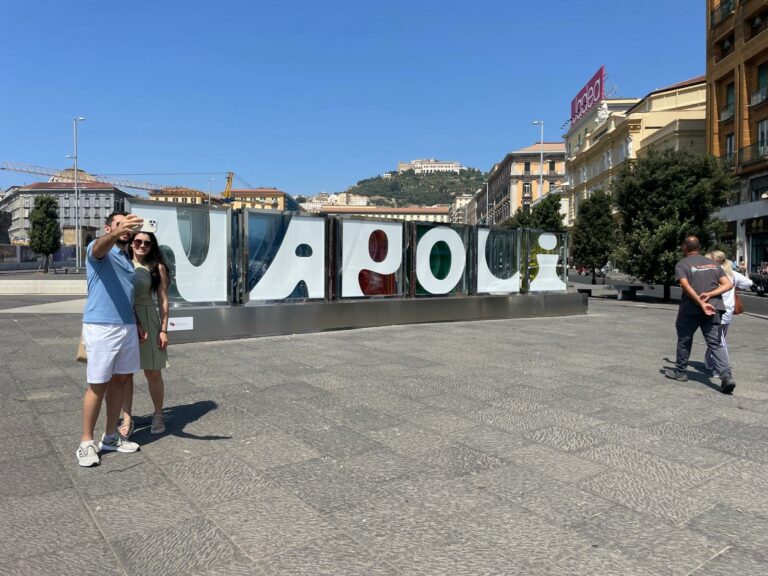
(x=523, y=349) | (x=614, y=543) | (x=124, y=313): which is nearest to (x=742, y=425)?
(x=614, y=543)

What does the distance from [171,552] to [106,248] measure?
76.8 inches

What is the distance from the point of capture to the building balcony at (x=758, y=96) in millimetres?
32094

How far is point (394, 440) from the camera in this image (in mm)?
4289

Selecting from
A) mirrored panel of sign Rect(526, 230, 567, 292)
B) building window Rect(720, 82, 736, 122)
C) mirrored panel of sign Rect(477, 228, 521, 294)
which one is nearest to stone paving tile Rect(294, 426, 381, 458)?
mirrored panel of sign Rect(477, 228, 521, 294)

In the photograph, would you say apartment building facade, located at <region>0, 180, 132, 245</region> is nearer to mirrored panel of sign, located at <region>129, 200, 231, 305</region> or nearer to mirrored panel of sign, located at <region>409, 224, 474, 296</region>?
mirrored panel of sign, located at <region>409, 224, 474, 296</region>

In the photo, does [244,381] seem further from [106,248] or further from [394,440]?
[106,248]

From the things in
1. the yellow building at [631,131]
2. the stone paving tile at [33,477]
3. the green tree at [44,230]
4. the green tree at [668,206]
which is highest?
the yellow building at [631,131]

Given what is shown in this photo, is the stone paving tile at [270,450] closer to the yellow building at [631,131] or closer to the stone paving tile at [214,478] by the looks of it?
the stone paving tile at [214,478]

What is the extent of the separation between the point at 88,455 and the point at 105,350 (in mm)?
711

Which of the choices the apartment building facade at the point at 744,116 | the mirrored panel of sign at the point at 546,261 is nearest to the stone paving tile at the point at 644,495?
the mirrored panel of sign at the point at 546,261

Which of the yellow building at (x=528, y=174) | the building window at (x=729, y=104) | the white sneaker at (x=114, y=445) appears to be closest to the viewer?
the white sneaker at (x=114, y=445)

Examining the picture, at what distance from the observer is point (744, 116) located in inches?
1328

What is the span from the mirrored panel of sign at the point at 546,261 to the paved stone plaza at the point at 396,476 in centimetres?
753

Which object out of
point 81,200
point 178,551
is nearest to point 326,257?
point 178,551
